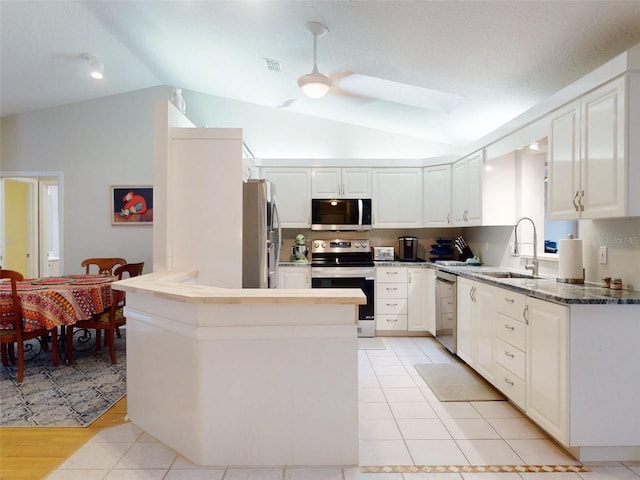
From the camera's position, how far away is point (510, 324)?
249 cm

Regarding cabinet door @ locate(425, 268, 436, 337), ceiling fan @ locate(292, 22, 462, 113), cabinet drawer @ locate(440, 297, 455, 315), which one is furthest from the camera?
cabinet door @ locate(425, 268, 436, 337)

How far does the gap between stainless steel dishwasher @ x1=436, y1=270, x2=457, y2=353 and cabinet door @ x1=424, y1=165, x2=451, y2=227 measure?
0.79 m

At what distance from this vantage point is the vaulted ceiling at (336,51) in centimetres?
221

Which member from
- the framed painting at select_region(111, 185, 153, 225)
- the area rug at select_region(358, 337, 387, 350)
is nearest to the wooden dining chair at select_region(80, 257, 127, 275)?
the framed painting at select_region(111, 185, 153, 225)

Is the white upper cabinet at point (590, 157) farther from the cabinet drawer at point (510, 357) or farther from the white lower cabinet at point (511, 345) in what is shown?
the cabinet drawer at point (510, 357)

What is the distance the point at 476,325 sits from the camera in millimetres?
3041

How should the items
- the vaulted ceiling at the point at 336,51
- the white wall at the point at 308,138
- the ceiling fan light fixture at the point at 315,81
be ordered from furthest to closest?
the white wall at the point at 308,138
the ceiling fan light fixture at the point at 315,81
the vaulted ceiling at the point at 336,51

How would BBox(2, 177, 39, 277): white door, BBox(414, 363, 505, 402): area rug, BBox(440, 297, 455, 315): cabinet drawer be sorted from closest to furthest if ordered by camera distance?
BBox(414, 363, 505, 402): area rug < BBox(440, 297, 455, 315): cabinet drawer < BBox(2, 177, 39, 277): white door

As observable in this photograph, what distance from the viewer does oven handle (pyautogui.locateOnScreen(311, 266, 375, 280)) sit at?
4.34m

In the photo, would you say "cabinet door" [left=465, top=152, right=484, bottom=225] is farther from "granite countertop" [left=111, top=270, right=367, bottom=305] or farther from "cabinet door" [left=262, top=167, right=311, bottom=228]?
"granite countertop" [left=111, top=270, right=367, bottom=305]

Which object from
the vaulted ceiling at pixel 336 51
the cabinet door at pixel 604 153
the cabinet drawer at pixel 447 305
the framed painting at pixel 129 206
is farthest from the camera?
the framed painting at pixel 129 206

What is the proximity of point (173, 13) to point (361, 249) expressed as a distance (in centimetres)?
322

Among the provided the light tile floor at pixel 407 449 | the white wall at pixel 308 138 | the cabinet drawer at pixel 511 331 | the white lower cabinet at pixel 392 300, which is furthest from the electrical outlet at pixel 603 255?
the white wall at pixel 308 138

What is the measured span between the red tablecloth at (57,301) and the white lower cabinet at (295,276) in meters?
1.80
